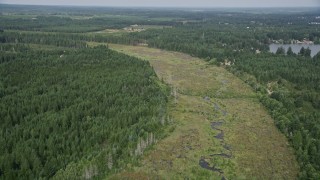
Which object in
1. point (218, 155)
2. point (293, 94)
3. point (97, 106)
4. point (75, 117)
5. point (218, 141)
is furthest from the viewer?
point (293, 94)

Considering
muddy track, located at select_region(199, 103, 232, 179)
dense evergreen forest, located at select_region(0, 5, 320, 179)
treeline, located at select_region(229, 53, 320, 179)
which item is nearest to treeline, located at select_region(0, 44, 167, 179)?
dense evergreen forest, located at select_region(0, 5, 320, 179)

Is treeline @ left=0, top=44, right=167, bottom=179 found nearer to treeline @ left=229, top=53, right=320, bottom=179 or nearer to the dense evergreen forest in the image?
the dense evergreen forest

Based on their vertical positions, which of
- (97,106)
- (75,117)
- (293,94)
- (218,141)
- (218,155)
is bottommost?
(218,155)

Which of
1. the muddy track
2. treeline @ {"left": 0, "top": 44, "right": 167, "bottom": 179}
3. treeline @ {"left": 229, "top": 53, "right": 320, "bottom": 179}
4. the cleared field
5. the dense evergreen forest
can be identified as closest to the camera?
treeline @ {"left": 0, "top": 44, "right": 167, "bottom": 179}

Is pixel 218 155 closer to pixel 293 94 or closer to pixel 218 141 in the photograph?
pixel 218 141

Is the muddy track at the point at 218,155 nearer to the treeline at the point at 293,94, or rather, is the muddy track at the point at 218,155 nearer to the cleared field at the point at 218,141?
the cleared field at the point at 218,141

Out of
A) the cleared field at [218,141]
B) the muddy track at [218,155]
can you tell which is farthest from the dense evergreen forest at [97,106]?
the muddy track at [218,155]

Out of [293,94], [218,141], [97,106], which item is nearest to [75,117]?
[97,106]
